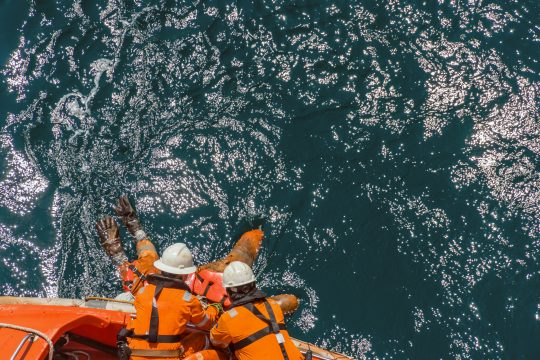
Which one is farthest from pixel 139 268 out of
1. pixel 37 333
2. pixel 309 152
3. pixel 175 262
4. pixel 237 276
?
pixel 309 152

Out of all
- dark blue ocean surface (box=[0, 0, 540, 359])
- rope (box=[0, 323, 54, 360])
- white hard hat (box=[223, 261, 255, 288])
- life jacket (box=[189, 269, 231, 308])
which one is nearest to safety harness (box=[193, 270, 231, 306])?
life jacket (box=[189, 269, 231, 308])

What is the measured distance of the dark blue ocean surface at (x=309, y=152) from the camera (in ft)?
26.4

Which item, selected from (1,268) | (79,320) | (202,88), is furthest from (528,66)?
(1,268)

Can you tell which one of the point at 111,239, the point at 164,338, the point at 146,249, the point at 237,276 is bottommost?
the point at 164,338

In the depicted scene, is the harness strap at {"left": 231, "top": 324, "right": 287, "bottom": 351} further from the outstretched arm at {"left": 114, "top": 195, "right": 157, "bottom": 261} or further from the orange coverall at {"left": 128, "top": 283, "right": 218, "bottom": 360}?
the outstretched arm at {"left": 114, "top": 195, "right": 157, "bottom": 261}

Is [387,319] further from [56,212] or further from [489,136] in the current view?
[56,212]

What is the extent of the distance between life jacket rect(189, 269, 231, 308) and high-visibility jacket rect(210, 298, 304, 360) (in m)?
1.35

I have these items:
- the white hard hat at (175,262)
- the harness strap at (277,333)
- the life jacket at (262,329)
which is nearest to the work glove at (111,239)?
the white hard hat at (175,262)

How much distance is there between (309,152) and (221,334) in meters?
4.09

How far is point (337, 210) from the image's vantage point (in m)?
8.72

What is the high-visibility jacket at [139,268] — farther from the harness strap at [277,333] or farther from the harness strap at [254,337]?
the harness strap at [277,333]

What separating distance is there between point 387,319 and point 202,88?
515 centimetres

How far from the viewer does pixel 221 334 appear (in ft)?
19.6

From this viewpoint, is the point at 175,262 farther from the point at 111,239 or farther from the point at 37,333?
the point at 111,239
